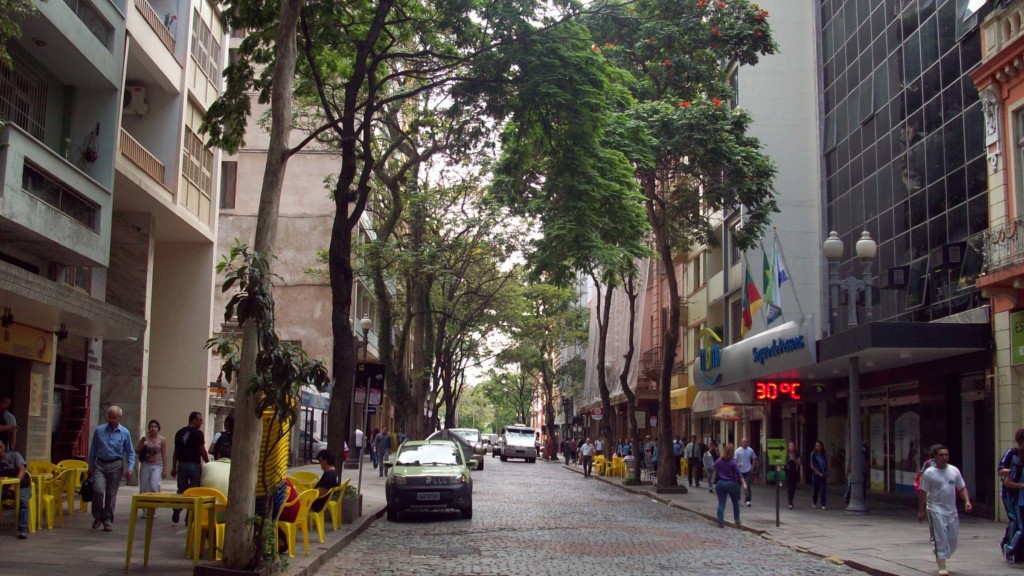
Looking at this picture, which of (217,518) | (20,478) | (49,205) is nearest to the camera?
(217,518)

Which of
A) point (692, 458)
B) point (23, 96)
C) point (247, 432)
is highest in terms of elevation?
point (23, 96)

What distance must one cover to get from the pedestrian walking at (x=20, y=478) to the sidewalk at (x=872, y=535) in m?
10.8

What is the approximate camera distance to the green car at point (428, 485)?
18.8m

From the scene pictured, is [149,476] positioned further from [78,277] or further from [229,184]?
[229,184]

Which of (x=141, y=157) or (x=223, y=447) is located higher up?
(x=141, y=157)

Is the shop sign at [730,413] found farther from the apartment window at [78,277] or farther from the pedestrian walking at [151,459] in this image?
the pedestrian walking at [151,459]

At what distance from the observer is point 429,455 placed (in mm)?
20156

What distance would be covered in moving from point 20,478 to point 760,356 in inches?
744

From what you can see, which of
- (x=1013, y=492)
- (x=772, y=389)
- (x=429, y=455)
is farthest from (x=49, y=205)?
(x=772, y=389)

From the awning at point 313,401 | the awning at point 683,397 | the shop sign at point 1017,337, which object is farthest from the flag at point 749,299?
the awning at point 313,401

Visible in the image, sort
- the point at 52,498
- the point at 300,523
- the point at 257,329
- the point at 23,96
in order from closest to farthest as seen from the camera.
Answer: the point at 257,329, the point at 300,523, the point at 52,498, the point at 23,96

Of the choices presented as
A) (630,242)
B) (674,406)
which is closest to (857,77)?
(630,242)

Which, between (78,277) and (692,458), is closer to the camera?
(78,277)

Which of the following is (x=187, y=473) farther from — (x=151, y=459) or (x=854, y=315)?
(x=854, y=315)
